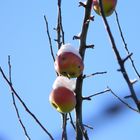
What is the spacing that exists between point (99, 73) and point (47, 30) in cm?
38

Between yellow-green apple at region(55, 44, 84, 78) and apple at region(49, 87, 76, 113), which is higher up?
yellow-green apple at region(55, 44, 84, 78)

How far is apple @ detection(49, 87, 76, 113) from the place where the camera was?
1.54 m

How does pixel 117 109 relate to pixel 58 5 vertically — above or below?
below

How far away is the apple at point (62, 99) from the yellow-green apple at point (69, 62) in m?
0.09

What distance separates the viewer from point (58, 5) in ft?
5.57

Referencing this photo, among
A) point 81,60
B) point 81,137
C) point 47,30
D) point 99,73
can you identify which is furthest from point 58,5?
point 81,137

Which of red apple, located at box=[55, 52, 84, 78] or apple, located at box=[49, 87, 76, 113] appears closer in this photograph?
apple, located at box=[49, 87, 76, 113]

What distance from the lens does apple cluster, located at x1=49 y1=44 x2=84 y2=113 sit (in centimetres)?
164

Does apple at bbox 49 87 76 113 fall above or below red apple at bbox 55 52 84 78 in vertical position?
below

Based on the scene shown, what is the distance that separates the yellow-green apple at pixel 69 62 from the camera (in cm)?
165

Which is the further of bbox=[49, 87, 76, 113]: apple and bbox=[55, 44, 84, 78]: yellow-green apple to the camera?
bbox=[55, 44, 84, 78]: yellow-green apple

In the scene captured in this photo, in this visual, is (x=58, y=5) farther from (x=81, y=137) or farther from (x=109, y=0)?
(x=81, y=137)

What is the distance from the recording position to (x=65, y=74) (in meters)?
1.76

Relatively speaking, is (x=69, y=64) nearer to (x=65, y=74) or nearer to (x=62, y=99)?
(x=65, y=74)
